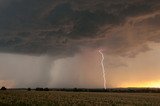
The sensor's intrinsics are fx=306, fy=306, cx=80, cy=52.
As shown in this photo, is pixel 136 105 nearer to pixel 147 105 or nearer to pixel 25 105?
pixel 147 105

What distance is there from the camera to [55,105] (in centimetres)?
3897

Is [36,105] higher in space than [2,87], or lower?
lower

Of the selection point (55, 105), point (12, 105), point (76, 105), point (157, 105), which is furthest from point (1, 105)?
point (157, 105)

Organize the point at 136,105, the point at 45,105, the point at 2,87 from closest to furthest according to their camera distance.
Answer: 1. the point at 45,105
2. the point at 136,105
3. the point at 2,87

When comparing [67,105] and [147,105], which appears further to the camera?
[147,105]

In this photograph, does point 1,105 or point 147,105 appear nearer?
point 1,105

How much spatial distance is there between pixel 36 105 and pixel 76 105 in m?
5.08

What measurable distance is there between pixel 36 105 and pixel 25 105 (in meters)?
1.58

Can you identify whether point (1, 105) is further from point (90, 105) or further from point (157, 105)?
point (157, 105)

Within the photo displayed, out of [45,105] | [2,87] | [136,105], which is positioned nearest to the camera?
[45,105]

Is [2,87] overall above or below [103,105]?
above

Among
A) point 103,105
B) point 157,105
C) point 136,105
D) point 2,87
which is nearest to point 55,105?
point 103,105

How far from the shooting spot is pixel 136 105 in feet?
141

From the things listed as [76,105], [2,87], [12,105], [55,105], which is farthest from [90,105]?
[2,87]
